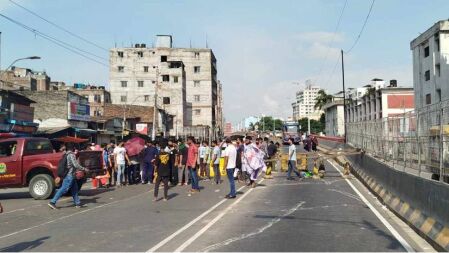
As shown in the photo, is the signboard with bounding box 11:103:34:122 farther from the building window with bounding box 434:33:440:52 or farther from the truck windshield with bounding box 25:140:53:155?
the building window with bounding box 434:33:440:52

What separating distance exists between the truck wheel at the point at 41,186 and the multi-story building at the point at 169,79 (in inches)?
2660

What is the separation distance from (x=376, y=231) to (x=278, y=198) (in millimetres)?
5603

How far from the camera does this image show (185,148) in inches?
798

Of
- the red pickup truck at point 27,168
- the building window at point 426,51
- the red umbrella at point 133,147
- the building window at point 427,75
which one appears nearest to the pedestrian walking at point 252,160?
the red umbrella at point 133,147

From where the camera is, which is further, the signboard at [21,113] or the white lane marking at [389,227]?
the signboard at [21,113]

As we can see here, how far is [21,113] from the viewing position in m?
36.1

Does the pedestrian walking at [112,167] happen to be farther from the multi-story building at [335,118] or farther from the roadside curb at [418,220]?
the multi-story building at [335,118]

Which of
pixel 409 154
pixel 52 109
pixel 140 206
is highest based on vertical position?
pixel 52 109

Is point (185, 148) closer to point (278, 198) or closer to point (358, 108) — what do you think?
point (278, 198)

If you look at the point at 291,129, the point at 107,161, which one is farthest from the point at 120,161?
the point at 291,129

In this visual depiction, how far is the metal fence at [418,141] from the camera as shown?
11.3 meters

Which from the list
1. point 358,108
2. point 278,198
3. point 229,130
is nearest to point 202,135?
point 358,108

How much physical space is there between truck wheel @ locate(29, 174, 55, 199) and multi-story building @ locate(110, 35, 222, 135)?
6758 cm

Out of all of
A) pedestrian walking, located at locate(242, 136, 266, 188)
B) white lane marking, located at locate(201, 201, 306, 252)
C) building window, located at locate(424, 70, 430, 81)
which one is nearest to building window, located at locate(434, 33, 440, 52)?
building window, located at locate(424, 70, 430, 81)
